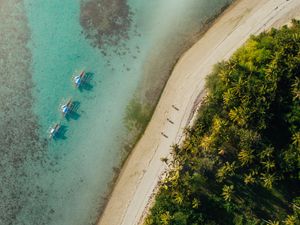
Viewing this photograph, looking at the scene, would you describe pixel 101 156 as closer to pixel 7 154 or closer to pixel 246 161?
pixel 7 154

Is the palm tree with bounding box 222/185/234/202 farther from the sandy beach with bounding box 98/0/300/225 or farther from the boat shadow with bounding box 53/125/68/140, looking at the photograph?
the boat shadow with bounding box 53/125/68/140

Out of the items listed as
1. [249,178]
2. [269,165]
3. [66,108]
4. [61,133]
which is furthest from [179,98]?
[61,133]

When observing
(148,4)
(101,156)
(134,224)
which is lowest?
(134,224)

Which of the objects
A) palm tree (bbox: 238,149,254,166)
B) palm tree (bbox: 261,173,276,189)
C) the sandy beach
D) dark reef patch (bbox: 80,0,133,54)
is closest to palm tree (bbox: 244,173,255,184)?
palm tree (bbox: 261,173,276,189)

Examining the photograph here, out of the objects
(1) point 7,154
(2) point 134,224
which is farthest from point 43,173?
(2) point 134,224

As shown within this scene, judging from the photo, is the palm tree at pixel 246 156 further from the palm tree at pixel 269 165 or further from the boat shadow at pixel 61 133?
the boat shadow at pixel 61 133

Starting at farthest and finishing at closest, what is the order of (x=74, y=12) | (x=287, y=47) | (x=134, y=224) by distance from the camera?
1. (x=74, y=12)
2. (x=134, y=224)
3. (x=287, y=47)

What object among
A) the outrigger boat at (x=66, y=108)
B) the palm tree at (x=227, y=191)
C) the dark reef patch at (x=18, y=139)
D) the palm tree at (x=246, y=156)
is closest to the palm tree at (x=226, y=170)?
the palm tree at (x=227, y=191)
